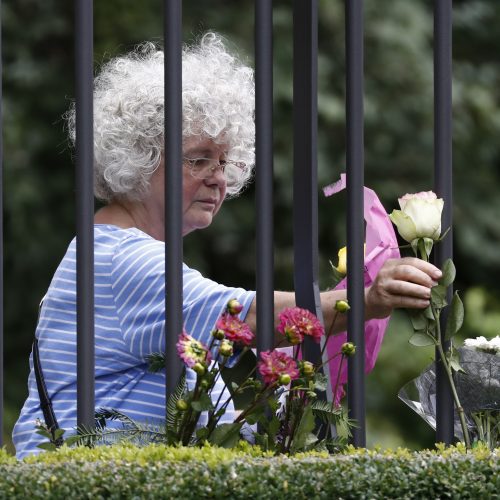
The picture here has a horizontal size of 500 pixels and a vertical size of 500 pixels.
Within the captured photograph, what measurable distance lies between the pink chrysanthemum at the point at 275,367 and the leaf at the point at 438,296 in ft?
1.02

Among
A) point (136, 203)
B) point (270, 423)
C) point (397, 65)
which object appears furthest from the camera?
point (397, 65)

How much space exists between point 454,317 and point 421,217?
0.62 ft

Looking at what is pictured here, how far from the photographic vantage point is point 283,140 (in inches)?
339

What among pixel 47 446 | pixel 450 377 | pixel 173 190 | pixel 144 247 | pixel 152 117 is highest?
pixel 152 117

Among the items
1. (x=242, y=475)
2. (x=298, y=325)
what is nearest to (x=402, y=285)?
(x=298, y=325)

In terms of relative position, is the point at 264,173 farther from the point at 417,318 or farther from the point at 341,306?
the point at 417,318

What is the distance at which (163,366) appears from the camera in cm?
264

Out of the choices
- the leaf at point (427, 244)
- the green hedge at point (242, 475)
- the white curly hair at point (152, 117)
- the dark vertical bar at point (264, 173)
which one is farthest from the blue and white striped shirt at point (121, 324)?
the green hedge at point (242, 475)

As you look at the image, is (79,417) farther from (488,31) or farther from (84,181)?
(488,31)

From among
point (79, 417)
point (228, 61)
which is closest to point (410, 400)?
point (79, 417)

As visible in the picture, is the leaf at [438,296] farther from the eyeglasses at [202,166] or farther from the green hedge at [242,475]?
the eyeglasses at [202,166]

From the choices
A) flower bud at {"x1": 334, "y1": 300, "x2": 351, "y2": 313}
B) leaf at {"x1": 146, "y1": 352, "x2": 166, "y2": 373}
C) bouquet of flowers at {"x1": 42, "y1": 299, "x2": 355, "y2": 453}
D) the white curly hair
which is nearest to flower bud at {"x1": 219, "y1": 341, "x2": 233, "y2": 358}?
bouquet of flowers at {"x1": 42, "y1": 299, "x2": 355, "y2": 453}

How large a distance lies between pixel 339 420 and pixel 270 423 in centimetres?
13

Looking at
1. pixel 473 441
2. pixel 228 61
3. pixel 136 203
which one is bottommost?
pixel 473 441
